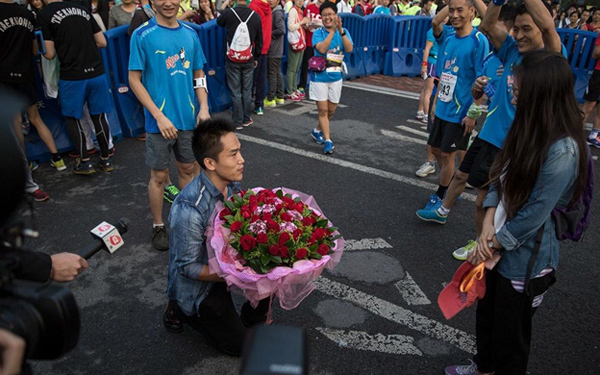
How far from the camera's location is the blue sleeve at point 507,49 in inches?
151

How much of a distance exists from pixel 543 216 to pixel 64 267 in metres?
2.38

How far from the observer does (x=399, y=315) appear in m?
3.52

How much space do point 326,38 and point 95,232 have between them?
4.92 metres

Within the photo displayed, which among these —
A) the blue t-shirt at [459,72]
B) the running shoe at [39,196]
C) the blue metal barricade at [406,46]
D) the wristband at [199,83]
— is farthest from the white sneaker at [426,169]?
the blue metal barricade at [406,46]

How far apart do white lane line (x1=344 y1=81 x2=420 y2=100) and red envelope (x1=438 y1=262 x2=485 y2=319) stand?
8107 millimetres

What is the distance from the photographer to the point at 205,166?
9.80 feet

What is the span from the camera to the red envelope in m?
2.55

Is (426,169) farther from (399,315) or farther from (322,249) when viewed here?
(322,249)

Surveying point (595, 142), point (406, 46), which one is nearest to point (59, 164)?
point (595, 142)

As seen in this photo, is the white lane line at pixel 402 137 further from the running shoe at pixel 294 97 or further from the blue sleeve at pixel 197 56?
the blue sleeve at pixel 197 56

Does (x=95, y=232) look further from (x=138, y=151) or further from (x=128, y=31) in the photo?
(x=128, y=31)

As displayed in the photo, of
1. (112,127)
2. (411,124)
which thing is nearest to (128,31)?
(112,127)

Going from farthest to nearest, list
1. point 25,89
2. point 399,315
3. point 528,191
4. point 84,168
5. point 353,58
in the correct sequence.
Result: point 353,58 → point 84,168 → point 25,89 → point 399,315 → point 528,191

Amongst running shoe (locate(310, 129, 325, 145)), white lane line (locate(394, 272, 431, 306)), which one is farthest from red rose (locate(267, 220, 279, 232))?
running shoe (locate(310, 129, 325, 145))
